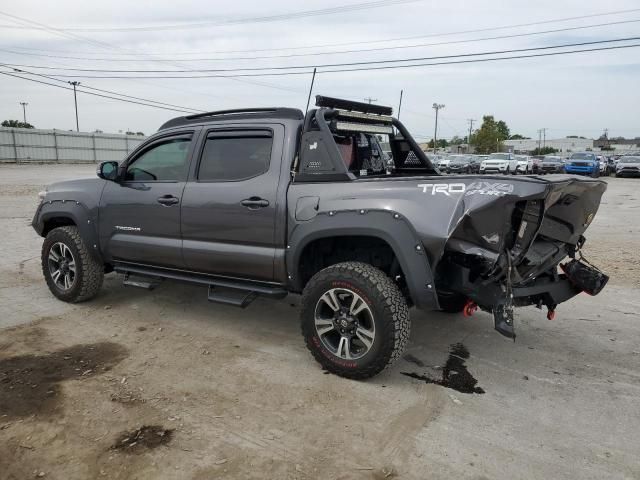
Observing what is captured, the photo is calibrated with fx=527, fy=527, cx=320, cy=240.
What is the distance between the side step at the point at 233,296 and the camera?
4320mm

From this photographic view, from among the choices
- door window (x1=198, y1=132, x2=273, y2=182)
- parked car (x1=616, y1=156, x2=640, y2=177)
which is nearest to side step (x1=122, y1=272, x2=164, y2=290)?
door window (x1=198, y1=132, x2=273, y2=182)

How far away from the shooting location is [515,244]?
11.3 ft

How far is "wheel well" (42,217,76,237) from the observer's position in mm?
5551

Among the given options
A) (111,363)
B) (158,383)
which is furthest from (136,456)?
(111,363)

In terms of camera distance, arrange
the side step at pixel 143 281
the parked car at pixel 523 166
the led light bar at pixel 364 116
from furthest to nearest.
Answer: the parked car at pixel 523 166 < the side step at pixel 143 281 < the led light bar at pixel 364 116

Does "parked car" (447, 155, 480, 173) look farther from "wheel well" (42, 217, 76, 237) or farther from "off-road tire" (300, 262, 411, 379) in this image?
"off-road tire" (300, 262, 411, 379)

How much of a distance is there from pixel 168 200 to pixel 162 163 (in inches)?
18.8

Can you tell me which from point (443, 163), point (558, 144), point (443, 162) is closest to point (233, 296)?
point (443, 163)

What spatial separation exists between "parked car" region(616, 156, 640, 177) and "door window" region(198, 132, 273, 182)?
34.8 m

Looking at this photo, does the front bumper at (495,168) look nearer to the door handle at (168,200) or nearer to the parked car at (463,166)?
the parked car at (463,166)

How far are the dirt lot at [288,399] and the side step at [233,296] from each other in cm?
38

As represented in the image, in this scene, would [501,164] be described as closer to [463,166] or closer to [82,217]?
[463,166]

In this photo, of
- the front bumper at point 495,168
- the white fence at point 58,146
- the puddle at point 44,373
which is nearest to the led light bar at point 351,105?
the puddle at point 44,373

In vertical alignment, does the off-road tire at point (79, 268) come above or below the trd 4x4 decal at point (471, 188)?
below
